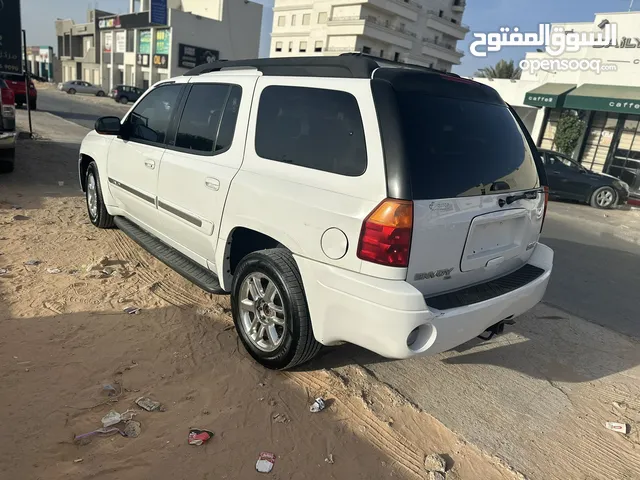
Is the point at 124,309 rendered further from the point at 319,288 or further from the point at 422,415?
the point at 422,415

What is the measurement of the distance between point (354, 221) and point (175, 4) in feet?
248

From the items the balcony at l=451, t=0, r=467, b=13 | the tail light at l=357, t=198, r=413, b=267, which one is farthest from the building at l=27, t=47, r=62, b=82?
the tail light at l=357, t=198, r=413, b=267

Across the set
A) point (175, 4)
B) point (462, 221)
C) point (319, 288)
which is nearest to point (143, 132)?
point (319, 288)

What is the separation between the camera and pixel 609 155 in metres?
19.0

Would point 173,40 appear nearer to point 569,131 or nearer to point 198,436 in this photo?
point 569,131

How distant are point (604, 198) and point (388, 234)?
1352 centimetres

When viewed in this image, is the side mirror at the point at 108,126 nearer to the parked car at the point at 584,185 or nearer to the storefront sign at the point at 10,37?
the storefront sign at the point at 10,37

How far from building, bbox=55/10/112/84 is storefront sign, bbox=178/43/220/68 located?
1705cm

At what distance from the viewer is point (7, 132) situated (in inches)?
309

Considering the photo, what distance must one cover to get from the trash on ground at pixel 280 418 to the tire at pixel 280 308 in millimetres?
349

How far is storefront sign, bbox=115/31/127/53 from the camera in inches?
2228

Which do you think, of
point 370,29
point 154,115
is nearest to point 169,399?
point 154,115

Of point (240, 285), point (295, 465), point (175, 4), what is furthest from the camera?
point (175, 4)

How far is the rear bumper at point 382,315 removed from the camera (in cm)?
246
